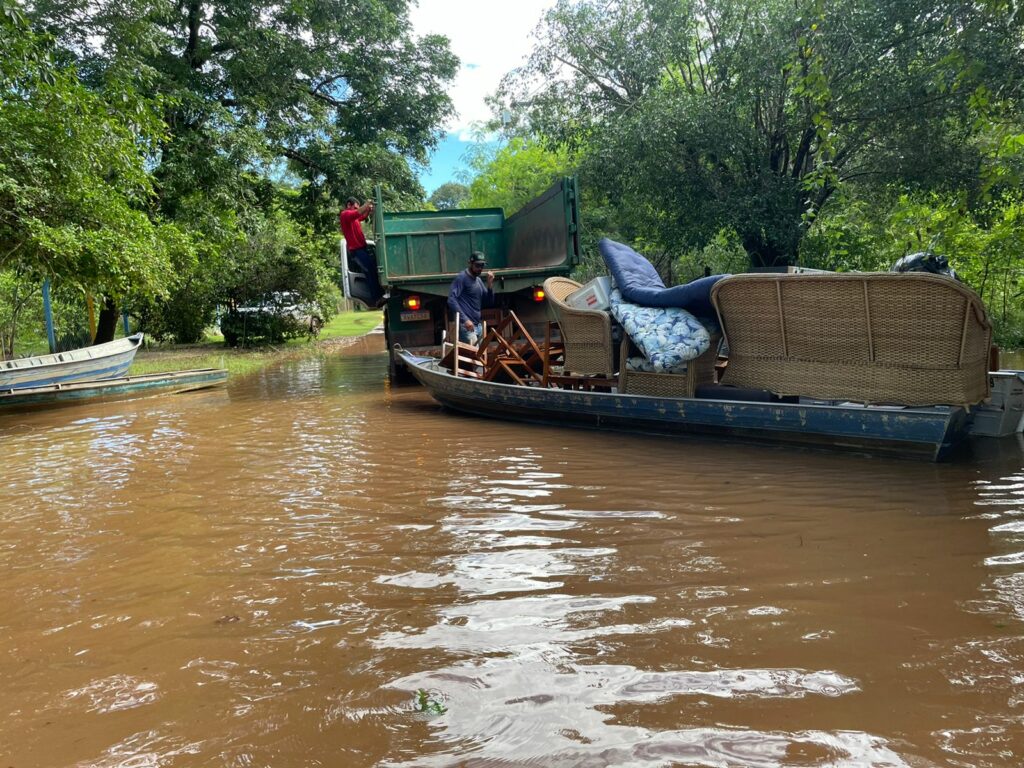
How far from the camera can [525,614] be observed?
301 cm

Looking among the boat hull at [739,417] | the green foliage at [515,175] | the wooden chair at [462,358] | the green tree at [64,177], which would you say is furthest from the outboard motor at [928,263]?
the green foliage at [515,175]

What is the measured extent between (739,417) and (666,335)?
36.9 inches

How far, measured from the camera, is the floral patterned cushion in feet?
20.4

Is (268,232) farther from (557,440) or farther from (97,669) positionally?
(97,669)

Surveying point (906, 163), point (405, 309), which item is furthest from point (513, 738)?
point (906, 163)

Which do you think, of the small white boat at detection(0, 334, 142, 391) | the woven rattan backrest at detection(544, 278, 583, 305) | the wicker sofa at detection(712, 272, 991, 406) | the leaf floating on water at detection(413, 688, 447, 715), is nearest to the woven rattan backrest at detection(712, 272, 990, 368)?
the wicker sofa at detection(712, 272, 991, 406)

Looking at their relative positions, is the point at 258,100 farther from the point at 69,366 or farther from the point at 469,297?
the point at 469,297

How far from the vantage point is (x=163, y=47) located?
14758 millimetres

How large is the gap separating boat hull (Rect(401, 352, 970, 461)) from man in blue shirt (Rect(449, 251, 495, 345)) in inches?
56.3

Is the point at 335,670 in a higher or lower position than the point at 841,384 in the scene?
lower

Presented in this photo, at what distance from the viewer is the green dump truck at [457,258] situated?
10000 millimetres

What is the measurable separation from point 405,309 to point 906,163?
9.34 m

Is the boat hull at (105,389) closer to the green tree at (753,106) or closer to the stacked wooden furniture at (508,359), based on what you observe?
the stacked wooden furniture at (508,359)

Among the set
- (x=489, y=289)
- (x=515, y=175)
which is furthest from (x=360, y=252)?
(x=515, y=175)
